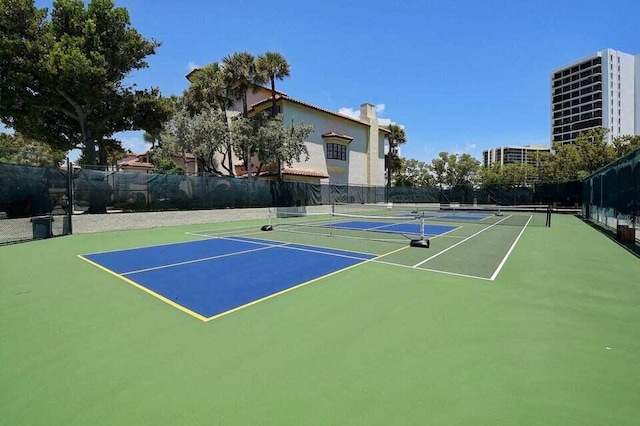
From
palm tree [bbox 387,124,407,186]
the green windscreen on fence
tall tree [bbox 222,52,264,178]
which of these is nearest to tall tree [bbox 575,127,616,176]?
palm tree [bbox 387,124,407,186]

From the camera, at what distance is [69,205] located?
14.4 m

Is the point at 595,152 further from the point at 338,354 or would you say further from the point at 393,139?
the point at 338,354

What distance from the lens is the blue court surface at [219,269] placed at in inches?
221

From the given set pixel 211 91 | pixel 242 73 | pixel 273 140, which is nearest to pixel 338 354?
pixel 273 140

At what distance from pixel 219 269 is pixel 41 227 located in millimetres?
10540

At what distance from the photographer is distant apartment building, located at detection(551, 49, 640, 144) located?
9881cm

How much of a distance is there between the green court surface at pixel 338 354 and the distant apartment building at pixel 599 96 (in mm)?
119486

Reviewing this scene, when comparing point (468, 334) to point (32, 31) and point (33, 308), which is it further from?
point (32, 31)

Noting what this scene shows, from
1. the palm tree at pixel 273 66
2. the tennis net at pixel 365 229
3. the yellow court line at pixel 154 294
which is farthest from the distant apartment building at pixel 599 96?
the yellow court line at pixel 154 294

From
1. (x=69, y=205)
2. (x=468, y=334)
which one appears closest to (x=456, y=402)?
(x=468, y=334)

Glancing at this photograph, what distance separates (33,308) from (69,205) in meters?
11.6

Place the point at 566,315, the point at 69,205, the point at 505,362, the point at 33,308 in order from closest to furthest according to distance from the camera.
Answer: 1. the point at 505,362
2. the point at 566,315
3. the point at 33,308
4. the point at 69,205

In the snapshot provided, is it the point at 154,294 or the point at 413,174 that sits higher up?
the point at 413,174

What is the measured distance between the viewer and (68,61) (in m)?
18.7
